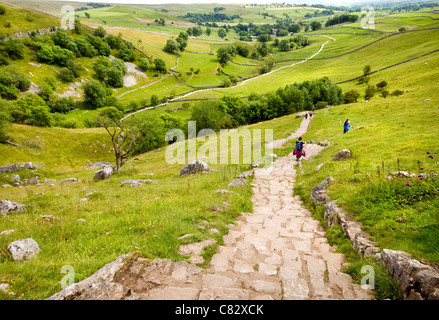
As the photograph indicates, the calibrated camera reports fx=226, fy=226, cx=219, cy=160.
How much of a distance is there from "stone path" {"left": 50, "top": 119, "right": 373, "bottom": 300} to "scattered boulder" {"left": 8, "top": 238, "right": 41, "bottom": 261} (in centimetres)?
278

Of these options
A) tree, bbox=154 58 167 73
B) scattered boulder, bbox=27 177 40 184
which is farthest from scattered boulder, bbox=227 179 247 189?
tree, bbox=154 58 167 73

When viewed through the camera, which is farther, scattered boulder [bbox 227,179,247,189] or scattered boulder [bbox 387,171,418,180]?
scattered boulder [bbox 227,179,247,189]

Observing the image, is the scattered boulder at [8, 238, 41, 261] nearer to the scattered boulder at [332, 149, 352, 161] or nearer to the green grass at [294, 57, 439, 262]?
the green grass at [294, 57, 439, 262]

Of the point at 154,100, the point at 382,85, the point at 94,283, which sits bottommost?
the point at 154,100

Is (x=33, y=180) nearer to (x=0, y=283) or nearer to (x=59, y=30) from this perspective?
(x=0, y=283)

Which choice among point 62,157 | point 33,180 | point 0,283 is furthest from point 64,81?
point 0,283

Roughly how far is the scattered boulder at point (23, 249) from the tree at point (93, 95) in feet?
382

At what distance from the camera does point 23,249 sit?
270 inches

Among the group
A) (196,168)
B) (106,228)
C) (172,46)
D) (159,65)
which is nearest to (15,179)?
(196,168)

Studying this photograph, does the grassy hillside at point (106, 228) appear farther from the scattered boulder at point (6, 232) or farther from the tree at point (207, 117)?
the tree at point (207, 117)

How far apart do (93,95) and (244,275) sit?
12193 cm

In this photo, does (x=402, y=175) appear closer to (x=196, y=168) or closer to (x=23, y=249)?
(x=23, y=249)

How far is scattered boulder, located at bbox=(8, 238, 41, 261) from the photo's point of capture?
21.9 feet

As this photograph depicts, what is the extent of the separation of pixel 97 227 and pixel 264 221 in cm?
710
